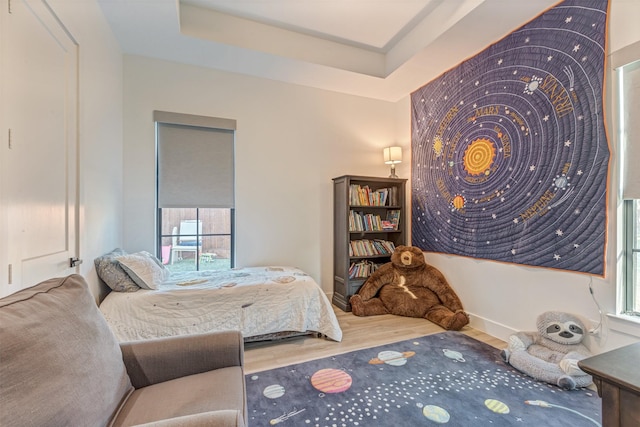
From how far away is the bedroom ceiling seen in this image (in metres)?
2.27

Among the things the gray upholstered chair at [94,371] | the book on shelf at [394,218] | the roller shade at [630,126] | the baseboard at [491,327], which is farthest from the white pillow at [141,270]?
the roller shade at [630,126]

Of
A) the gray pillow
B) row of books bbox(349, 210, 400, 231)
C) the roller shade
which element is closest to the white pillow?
the gray pillow

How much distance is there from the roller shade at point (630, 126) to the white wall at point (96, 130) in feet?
11.1

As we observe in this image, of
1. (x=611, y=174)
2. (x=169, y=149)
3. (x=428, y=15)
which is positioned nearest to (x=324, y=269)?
(x=169, y=149)

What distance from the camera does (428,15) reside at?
8.63 ft

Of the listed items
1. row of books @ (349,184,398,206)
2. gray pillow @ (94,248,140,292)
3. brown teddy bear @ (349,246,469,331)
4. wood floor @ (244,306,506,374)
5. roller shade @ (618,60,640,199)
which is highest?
roller shade @ (618,60,640,199)

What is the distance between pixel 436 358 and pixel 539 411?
67 cm

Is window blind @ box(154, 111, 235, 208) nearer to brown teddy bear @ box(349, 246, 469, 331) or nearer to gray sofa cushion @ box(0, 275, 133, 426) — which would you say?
brown teddy bear @ box(349, 246, 469, 331)

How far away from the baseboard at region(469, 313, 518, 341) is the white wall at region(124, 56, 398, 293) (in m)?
1.66

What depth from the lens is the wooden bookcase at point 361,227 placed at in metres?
3.29

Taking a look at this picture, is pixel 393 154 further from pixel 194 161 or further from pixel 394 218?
pixel 194 161

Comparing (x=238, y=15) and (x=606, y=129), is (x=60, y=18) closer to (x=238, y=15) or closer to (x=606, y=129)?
(x=238, y=15)

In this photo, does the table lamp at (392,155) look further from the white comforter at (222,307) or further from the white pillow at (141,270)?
the white pillow at (141,270)

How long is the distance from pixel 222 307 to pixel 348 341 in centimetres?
114
